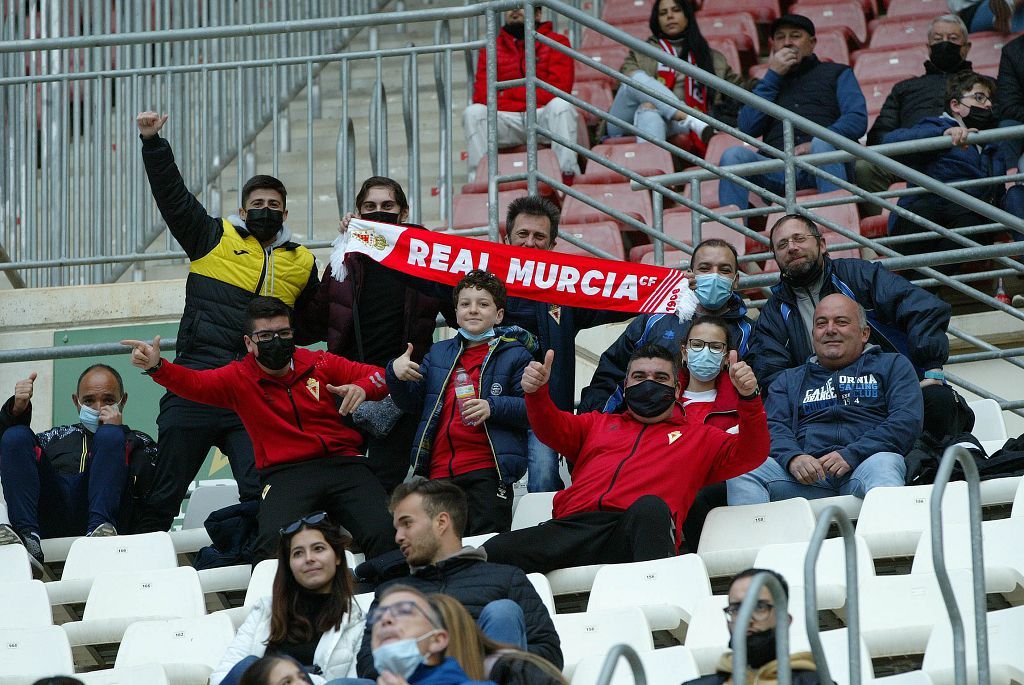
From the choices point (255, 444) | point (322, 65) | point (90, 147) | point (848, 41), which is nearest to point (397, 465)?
point (255, 444)

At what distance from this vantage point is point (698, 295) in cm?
698

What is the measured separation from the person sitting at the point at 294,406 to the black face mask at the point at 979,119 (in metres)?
3.51

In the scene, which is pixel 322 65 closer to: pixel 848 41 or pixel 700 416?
pixel 848 41

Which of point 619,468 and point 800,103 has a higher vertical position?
point 800,103

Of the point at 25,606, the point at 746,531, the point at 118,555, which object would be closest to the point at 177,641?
the point at 25,606

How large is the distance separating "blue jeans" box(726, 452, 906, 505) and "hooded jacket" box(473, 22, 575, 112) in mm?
3898

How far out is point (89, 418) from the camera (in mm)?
7453

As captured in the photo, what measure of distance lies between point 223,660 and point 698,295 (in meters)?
2.78

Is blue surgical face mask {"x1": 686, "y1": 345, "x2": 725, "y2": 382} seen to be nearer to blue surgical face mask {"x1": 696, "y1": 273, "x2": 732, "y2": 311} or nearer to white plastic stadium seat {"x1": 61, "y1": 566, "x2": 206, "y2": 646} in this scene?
blue surgical face mask {"x1": 696, "y1": 273, "x2": 732, "y2": 311}

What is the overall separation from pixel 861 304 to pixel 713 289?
0.66 meters

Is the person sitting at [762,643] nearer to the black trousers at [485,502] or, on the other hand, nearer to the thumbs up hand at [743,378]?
the thumbs up hand at [743,378]

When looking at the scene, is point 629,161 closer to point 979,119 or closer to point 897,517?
point 979,119

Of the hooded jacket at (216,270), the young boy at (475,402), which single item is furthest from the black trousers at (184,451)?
the young boy at (475,402)

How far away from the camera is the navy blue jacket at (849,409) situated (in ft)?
21.1
